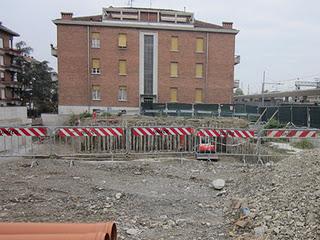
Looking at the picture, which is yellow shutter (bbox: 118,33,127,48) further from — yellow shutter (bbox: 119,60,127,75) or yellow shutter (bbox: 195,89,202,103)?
yellow shutter (bbox: 195,89,202,103)

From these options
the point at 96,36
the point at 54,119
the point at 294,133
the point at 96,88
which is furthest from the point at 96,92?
the point at 294,133

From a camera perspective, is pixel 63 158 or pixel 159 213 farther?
pixel 63 158

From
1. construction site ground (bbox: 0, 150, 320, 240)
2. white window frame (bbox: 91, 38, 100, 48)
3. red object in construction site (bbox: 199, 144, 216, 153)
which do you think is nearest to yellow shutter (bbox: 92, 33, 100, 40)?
white window frame (bbox: 91, 38, 100, 48)

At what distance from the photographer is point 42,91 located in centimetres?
5472

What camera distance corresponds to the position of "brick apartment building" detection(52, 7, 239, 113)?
39.7 m

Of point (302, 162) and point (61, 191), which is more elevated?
point (302, 162)

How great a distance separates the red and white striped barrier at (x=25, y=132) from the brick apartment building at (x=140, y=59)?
28842 millimetres

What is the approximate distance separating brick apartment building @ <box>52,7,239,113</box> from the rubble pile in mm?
33999

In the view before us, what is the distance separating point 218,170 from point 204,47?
3315 centimetres

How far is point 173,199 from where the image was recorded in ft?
24.1

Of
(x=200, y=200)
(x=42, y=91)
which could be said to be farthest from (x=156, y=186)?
(x=42, y=91)

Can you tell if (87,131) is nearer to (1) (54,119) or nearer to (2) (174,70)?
(1) (54,119)

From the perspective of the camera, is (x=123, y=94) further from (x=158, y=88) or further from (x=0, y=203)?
(x=0, y=203)

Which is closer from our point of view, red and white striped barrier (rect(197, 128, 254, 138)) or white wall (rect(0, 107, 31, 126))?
red and white striped barrier (rect(197, 128, 254, 138))
